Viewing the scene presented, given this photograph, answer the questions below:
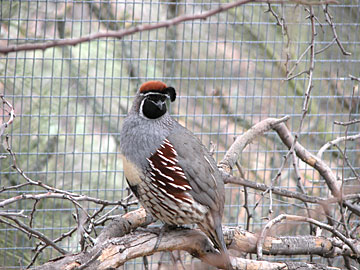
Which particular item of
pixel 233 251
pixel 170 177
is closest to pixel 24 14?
pixel 170 177

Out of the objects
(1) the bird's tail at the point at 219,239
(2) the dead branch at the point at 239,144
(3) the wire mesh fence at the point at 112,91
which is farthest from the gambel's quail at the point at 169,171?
(3) the wire mesh fence at the point at 112,91

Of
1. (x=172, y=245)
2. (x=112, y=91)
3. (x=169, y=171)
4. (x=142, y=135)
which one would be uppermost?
(x=112, y=91)

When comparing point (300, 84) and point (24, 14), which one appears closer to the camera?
point (24, 14)

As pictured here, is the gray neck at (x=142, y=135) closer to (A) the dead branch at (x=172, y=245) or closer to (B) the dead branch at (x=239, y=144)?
(A) the dead branch at (x=172, y=245)

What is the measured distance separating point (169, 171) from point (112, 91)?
2884mm

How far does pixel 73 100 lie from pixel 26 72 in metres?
0.54

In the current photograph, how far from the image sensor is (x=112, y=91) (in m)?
5.44

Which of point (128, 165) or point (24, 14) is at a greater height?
point (24, 14)

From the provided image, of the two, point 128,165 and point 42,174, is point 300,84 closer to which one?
point 42,174

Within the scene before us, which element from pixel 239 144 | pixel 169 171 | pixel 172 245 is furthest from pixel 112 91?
pixel 172 245

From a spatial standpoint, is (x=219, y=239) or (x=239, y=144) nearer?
(x=219, y=239)

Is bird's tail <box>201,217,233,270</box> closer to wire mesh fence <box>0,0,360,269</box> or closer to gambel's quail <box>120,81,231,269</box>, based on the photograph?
gambel's quail <box>120,81,231,269</box>

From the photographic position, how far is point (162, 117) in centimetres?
289

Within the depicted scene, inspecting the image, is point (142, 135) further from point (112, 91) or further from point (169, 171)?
point (112, 91)
